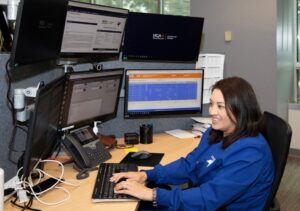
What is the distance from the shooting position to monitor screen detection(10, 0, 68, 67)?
121 cm

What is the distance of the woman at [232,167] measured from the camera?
128 centimetres

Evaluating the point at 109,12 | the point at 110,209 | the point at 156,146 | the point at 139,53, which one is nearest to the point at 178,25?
the point at 139,53

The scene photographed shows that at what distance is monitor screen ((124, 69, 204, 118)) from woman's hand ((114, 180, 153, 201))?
83cm

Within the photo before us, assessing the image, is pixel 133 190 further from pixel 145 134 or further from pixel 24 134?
pixel 145 134

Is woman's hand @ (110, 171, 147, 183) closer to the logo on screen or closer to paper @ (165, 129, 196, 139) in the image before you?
paper @ (165, 129, 196, 139)

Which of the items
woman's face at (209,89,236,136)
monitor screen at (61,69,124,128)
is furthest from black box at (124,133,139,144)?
woman's face at (209,89,236,136)

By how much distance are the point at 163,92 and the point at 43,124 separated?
1017 millimetres

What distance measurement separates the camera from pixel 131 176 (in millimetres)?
1495

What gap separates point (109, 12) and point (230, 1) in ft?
7.55

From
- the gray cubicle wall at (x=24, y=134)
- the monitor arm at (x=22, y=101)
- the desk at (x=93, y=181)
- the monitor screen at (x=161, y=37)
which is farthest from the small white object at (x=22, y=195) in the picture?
the monitor screen at (x=161, y=37)

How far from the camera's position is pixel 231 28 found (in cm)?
383

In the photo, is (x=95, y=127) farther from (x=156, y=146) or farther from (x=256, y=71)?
(x=256, y=71)

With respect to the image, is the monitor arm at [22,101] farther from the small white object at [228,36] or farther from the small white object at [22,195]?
the small white object at [228,36]

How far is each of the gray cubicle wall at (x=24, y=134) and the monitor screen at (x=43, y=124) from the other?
152 millimetres
